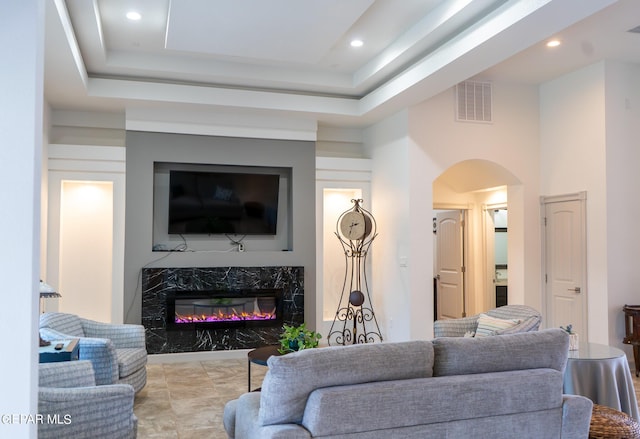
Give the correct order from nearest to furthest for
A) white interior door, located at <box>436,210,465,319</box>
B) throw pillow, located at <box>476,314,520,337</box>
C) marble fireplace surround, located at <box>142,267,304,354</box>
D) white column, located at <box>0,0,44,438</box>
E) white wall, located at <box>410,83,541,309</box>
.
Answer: white column, located at <box>0,0,44,438</box>, throw pillow, located at <box>476,314,520,337</box>, marble fireplace surround, located at <box>142,267,304,354</box>, white wall, located at <box>410,83,541,309</box>, white interior door, located at <box>436,210,465,319</box>

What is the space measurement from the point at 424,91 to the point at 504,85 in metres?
1.69

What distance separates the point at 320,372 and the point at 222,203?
4918 millimetres

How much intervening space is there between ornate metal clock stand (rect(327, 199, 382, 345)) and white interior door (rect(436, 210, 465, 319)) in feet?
6.92

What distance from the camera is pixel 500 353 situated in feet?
9.10

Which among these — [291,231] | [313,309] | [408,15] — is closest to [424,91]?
[408,15]

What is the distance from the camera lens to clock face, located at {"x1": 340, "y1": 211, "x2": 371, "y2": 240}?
694 centimetres

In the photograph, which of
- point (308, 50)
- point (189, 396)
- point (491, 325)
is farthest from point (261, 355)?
point (308, 50)

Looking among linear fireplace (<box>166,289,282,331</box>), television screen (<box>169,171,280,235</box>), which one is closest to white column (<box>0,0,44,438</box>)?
linear fireplace (<box>166,289,282,331</box>)

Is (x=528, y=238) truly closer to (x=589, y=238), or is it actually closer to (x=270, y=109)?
(x=589, y=238)

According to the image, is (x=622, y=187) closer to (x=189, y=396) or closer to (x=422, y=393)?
(x=422, y=393)

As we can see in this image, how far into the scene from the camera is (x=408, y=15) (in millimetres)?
5035

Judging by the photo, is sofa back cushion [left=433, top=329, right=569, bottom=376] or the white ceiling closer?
sofa back cushion [left=433, top=329, right=569, bottom=376]

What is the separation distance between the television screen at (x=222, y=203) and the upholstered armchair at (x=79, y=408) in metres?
3.97

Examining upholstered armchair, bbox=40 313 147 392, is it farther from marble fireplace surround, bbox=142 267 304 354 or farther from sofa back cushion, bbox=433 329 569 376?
sofa back cushion, bbox=433 329 569 376
